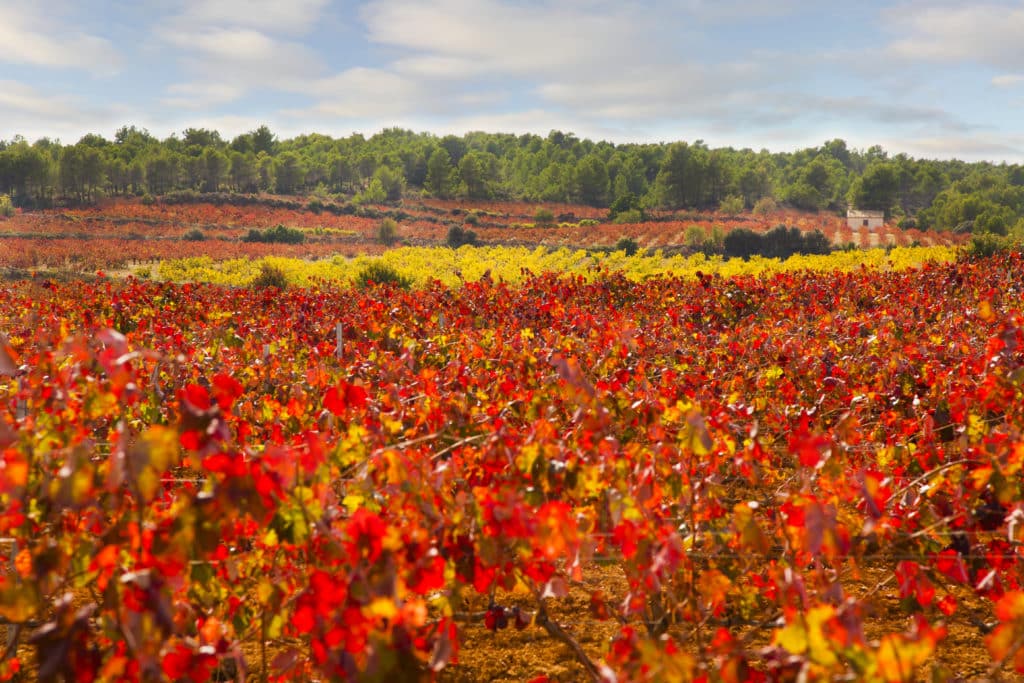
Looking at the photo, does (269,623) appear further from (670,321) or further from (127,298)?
(127,298)

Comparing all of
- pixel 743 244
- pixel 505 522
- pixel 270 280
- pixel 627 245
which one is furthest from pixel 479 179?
pixel 505 522

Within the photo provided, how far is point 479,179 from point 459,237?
3745cm

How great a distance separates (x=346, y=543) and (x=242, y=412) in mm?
3750

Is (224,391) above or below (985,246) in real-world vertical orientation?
below

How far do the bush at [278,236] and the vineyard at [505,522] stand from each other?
133 feet

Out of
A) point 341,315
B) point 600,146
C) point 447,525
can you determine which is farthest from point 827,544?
point 600,146

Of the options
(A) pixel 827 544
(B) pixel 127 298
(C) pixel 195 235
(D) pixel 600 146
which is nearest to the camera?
(A) pixel 827 544

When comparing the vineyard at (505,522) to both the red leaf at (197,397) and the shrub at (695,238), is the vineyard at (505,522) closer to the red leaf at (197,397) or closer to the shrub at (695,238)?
the red leaf at (197,397)

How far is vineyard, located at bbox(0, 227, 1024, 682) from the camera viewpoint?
1695 millimetres

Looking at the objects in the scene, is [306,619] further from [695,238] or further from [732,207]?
[732,207]

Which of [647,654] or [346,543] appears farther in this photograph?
[346,543]

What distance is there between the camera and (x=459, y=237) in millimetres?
45469

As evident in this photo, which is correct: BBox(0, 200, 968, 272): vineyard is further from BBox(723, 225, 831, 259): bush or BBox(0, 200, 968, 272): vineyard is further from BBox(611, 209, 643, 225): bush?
BBox(723, 225, 831, 259): bush

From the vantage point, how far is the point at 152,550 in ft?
5.72
